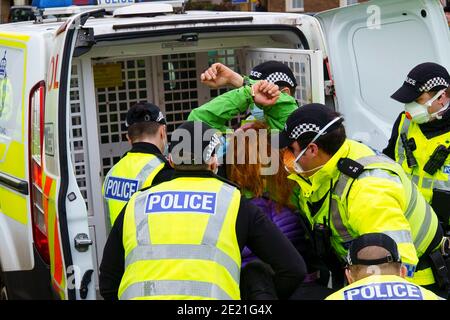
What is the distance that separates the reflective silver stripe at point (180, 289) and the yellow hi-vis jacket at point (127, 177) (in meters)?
1.20

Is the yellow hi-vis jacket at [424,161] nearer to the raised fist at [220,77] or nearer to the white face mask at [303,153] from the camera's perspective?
the raised fist at [220,77]

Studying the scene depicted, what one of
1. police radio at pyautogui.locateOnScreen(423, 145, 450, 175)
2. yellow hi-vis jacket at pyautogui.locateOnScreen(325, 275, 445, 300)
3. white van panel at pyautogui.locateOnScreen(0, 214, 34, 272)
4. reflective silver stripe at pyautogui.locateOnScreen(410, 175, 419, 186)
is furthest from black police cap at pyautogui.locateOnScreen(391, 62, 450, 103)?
white van panel at pyautogui.locateOnScreen(0, 214, 34, 272)

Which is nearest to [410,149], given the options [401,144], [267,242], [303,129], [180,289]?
[401,144]

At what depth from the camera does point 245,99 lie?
15.4 feet

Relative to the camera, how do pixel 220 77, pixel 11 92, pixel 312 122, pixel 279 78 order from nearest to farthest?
1. pixel 312 122
2. pixel 279 78
3. pixel 220 77
4. pixel 11 92

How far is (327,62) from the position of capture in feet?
17.7

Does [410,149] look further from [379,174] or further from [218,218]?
[218,218]

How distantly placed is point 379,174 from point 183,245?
958mm

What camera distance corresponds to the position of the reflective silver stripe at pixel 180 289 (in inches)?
128

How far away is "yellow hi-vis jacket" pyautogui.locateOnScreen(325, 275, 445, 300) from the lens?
9.21 ft

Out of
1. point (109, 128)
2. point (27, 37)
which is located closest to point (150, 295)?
point (27, 37)

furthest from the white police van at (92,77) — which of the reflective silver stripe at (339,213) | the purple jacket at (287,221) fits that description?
the reflective silver stripe at (339,213)
